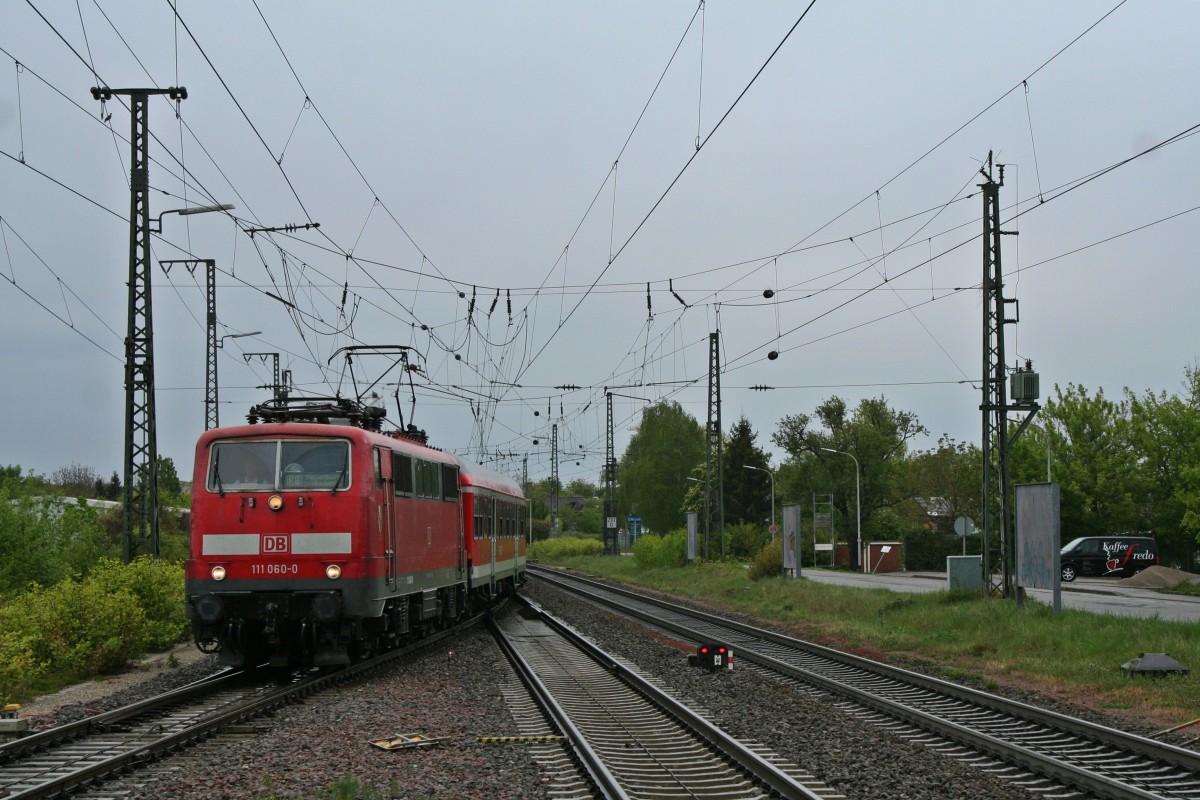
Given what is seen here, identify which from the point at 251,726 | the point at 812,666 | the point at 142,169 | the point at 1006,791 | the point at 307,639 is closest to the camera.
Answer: the point at 1006,791

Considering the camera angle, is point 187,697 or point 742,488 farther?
point 742,488

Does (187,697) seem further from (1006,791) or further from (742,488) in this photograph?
(742,488)

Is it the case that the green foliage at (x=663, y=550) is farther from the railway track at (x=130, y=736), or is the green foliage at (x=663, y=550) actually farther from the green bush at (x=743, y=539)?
the railway track at (x=130, y=736)

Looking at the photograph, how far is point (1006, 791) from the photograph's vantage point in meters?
8.41

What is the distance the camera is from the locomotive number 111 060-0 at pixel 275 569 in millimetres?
14211

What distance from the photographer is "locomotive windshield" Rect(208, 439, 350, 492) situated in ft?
47.6

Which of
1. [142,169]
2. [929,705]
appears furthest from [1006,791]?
[142,169]

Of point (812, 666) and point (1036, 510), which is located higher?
point (1036, 510)

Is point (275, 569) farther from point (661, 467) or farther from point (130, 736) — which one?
point (661, 467)

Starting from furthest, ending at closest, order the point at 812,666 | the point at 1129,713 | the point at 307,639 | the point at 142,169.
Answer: the point at 142,169
the point at 812,666
the point at 307,639
the point at 1129,713

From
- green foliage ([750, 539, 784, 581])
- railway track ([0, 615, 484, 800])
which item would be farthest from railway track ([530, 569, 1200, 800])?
green foliage ([750, 539, 784, 581])

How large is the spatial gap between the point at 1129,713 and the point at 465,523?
13.0 m

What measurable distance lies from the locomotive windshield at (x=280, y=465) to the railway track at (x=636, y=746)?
144 inches

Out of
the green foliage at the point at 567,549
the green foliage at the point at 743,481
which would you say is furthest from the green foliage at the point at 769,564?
the green foliage at the point at 743,481
